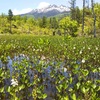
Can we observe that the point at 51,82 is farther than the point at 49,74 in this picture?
No

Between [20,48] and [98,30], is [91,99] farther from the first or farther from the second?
[98,30]

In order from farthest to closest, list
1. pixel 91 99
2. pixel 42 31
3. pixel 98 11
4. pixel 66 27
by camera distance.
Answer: pixel 42 31 → pixel 66 27 → pixel 98 11 → pixel 91 99

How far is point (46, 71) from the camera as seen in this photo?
36.3ft

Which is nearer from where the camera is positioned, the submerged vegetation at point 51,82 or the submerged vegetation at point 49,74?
the submerged vegetation at point 51,82

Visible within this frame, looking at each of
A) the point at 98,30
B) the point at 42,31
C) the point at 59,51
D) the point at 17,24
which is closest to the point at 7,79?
the point at 59,51

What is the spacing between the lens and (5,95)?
7727 mm

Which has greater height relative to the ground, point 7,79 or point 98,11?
point 98,11

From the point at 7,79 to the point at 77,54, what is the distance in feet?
17.8

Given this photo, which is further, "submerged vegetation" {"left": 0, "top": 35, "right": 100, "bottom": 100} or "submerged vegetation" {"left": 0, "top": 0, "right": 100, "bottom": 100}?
"submerged vegetation" {"left": 0, "top": 0, "right": 100, "bottom": 100}

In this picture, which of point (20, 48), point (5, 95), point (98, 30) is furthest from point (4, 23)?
point (5, 95)

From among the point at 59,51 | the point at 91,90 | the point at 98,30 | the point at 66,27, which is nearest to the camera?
the point at 91,90

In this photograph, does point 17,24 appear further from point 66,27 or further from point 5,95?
point 5,95

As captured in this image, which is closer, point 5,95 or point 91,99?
point 91,99

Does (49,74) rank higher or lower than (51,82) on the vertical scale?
higher
